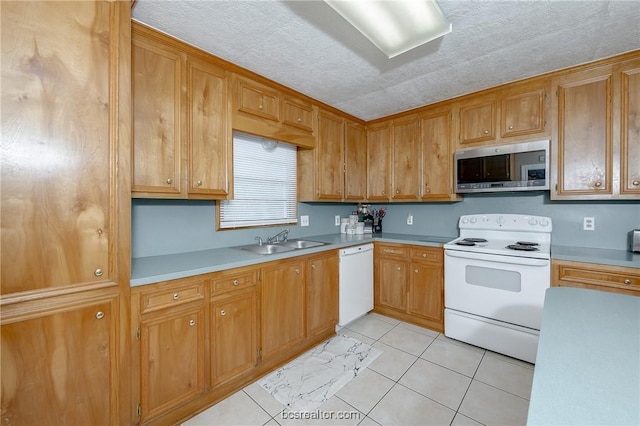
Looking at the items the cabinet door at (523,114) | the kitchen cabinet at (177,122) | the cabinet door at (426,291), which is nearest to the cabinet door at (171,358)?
the kitchen cabinet at (177,122)

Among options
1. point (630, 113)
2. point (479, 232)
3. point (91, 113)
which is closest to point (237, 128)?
point (91, 113)

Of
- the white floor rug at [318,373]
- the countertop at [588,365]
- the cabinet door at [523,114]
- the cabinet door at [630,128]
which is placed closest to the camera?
the countertop at [588,365]

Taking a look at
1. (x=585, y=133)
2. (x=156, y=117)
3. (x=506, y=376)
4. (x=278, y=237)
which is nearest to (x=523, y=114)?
(x=585, y=133)

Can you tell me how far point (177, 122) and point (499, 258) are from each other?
2724 millimetres

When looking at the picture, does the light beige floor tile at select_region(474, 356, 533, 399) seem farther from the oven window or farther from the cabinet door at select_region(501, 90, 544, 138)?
the cabinet door at select_region(501, 90, 544, 138)

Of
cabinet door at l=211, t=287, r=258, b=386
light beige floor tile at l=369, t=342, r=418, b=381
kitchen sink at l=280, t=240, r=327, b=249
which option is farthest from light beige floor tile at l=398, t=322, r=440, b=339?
cabinet door at l=211, t=287, r=258, b=386

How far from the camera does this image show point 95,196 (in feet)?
4.28

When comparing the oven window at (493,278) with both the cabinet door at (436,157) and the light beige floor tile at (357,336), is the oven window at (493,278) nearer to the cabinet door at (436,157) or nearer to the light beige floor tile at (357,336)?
the cabinet door at (436,157)

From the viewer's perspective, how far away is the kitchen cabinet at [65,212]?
112 cm

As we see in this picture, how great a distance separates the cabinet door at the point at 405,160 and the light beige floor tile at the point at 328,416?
2.20 m

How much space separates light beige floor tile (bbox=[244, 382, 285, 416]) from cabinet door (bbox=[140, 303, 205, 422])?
36cm

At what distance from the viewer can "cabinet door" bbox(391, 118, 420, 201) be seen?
310 cm

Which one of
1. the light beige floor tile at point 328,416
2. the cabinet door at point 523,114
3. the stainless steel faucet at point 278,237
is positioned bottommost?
the light beige floor tile at point 328,416

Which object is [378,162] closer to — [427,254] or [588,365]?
[427,254]
